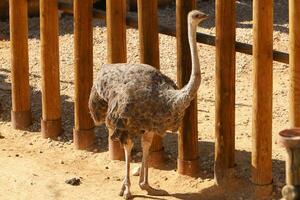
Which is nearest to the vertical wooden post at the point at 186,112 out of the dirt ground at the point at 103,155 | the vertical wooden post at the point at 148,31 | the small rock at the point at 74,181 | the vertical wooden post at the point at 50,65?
the dirt ground at the point at 103,155

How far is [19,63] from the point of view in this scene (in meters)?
9.19

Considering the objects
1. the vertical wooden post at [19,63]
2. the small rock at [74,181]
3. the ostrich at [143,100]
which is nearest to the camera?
the ostrich at [143,100]

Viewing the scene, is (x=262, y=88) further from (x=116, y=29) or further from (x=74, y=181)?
(x=74, y=181)

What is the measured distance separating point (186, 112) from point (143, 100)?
58 cm

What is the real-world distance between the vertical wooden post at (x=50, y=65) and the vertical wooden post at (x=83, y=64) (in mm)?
368

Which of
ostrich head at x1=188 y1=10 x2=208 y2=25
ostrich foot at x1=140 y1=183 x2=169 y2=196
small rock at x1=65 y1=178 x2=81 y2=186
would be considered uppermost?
ostrich head at x1=188 y1=10 x2=208 y2=25

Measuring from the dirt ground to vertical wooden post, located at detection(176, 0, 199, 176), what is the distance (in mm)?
141

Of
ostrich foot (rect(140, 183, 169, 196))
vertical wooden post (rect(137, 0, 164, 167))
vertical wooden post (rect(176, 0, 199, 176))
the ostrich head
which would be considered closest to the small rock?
ostrich foot (rect(140, 183, 169, 196))

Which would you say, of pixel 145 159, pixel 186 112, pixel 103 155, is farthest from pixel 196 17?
pixel 103 155

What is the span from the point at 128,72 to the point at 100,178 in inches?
43.0

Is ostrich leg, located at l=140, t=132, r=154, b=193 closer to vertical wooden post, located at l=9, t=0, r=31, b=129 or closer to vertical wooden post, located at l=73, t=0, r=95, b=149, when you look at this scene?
vertical wooden post, located at l=73, t=0, r=95, b=149

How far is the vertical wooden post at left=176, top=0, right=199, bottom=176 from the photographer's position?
7.70 meters

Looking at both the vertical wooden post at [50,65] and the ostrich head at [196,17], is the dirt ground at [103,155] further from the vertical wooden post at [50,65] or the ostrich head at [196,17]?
the ostrich head at [196,17]

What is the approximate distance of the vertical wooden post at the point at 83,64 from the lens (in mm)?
8461
